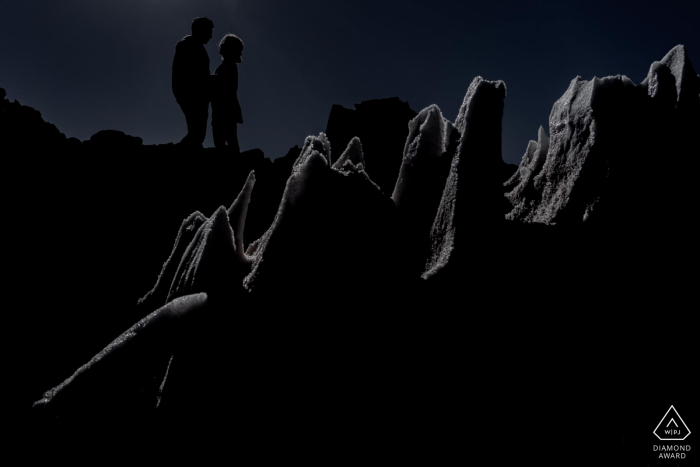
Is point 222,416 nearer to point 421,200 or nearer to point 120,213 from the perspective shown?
point 421,200

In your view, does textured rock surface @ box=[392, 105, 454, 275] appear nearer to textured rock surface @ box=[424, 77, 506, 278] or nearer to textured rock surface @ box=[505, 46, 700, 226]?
textured rock surface @ box=[424, 77, 506, 278]

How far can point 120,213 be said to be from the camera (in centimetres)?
717

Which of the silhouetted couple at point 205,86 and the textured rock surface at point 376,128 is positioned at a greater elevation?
the textured rock surface at point 376,128

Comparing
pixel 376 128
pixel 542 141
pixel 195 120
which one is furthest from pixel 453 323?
pixel 376 128

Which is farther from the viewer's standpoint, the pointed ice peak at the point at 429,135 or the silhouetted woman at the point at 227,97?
the silhouetted woman at the point at 227,97

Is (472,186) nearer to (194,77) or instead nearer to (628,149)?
(628,149)

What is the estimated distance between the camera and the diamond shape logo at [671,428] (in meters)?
1.51

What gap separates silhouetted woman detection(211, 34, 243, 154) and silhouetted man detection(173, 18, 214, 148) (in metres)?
0.28

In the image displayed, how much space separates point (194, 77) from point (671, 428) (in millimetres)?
9896

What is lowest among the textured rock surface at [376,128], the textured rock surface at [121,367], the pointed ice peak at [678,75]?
the textured rock surface at [121,367]

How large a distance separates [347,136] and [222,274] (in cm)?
1028

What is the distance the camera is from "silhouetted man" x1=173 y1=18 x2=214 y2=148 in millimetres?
8578

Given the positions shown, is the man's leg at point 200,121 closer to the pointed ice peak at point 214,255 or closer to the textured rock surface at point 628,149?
the pointed ice peak at point 214,255

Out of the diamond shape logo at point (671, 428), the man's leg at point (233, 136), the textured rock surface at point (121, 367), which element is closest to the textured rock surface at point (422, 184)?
the textured rock surface at point (121, 367)
